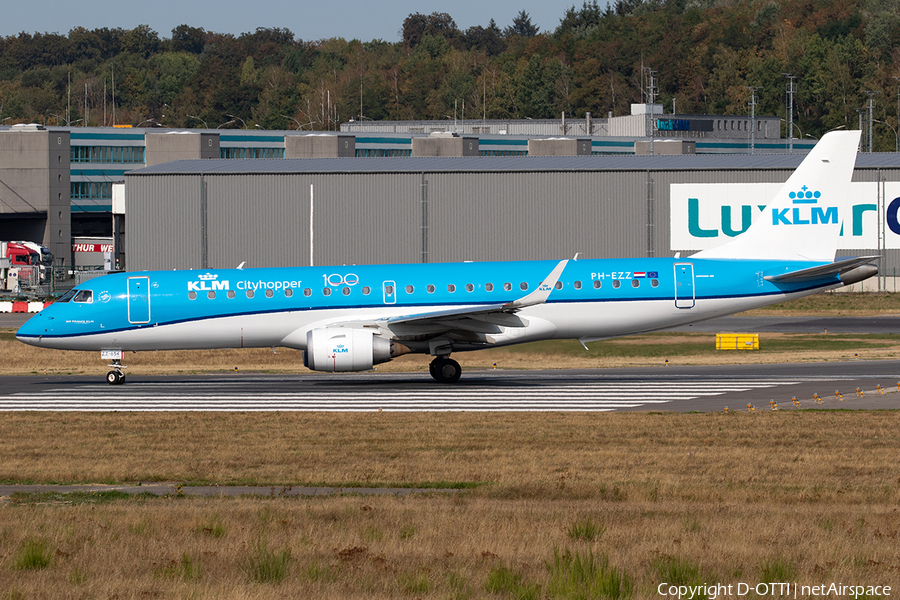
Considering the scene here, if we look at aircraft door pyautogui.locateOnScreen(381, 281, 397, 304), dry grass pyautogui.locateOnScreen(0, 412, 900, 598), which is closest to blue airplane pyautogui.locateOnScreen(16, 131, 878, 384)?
aircraft door pyautogui.locateOnScreen(381, 281, 397, 304)

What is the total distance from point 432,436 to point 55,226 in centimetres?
Answer: 9786

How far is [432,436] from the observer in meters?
22.0

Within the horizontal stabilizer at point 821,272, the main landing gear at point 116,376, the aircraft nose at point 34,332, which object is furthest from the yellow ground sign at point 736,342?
the aircraft nose at point 34,332

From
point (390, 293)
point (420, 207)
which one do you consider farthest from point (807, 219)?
point (420, 207)

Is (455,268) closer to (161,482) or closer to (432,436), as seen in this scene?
(432,436)

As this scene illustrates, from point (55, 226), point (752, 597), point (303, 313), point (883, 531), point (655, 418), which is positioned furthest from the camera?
point (55, 226)

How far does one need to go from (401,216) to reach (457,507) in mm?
56646

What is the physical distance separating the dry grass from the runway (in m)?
3.16

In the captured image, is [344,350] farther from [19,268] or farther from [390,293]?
[19,268]

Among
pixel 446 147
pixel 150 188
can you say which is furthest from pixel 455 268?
pixel 446 147

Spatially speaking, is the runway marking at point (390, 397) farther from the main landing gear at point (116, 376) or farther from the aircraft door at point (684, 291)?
the aircraft door at point (684, 291)

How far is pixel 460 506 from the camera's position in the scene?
47.0 feet

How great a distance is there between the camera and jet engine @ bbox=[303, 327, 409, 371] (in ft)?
104

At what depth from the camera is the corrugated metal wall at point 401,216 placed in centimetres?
6906
